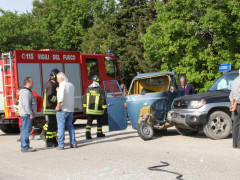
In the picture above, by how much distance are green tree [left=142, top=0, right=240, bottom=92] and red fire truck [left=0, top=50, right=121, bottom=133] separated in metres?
9.08

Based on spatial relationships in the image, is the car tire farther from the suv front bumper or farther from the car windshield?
the car windshield

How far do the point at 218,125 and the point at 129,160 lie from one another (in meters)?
3.13

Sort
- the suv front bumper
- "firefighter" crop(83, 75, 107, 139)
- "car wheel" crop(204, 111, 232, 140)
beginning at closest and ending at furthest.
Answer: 1. the suv front bumper
2. "car wheel" crop(204, 111, 232, 140)
3. "firefighter" crop(83, 75, 107, 139)

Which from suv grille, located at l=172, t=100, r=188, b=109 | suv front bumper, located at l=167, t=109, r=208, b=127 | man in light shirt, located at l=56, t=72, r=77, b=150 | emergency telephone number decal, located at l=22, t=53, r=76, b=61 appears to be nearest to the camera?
man in light shirt, located at l=56, t=72, r=77, b=150

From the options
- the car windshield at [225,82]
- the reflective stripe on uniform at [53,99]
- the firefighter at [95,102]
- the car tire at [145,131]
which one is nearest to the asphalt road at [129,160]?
the car tire at [145,131]

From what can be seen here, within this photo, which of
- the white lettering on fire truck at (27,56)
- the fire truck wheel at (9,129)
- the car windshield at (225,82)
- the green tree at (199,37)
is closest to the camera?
the car windshield at (225,82)

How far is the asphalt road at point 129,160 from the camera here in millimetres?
5742

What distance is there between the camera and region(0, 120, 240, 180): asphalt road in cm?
574

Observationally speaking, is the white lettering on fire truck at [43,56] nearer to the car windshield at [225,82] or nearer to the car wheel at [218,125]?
the car windshield at [225,82]

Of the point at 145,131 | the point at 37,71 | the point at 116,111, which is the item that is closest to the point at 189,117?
the point at 145,131

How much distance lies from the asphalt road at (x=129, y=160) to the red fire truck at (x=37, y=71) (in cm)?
342

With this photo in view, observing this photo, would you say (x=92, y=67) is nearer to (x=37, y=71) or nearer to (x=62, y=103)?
(x=37, y=71)

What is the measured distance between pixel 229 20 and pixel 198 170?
60.0 ft

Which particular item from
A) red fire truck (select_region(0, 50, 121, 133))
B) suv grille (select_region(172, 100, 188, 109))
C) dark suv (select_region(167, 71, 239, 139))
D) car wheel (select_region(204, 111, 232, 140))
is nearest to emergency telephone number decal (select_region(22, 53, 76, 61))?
red fire truck (select_region(0, 50, 121, 133))
